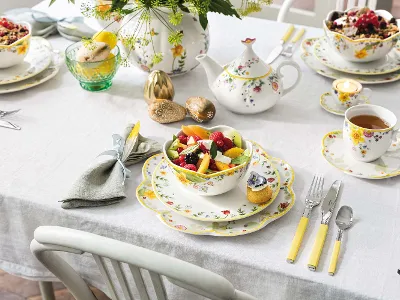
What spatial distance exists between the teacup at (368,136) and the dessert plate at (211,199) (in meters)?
0.17

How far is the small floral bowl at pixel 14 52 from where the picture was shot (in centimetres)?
147

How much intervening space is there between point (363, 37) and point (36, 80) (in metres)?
0.82

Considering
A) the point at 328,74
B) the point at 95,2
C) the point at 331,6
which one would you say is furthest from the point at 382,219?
the point at 331,6

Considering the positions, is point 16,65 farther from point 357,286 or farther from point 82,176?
point 357,286

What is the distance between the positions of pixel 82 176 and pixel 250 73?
0.43m

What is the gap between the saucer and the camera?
4.48ft

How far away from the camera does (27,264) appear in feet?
4.00

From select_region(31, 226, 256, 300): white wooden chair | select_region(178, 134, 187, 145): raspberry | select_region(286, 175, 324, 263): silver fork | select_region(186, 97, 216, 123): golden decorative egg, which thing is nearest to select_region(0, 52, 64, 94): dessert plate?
select_region(186, 97, 216, 123): golden decorative egg

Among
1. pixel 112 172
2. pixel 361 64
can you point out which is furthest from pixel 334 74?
pixel 112 172

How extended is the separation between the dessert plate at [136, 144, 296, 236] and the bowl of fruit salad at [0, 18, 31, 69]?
551mm

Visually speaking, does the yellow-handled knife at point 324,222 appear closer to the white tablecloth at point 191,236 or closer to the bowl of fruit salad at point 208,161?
the white tablecloth at point 191,236

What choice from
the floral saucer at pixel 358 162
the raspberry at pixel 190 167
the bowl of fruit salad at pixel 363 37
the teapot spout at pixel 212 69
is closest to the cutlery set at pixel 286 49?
the bowl of fruit salad at pixel 363 37

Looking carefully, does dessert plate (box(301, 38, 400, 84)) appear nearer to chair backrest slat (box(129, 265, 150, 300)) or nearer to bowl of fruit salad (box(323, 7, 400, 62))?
bowl of fruit salad (box(323, 7, 400, 62))

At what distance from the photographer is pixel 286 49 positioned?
164 cm
